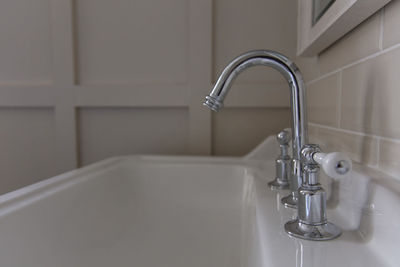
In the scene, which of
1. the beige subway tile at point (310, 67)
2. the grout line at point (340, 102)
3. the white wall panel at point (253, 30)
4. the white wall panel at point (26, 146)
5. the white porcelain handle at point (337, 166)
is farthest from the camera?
the white wall panel at point (26, 146)

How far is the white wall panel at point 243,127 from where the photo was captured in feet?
3.50

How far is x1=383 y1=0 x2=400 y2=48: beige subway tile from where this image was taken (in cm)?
35

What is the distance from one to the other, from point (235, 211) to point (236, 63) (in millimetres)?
427

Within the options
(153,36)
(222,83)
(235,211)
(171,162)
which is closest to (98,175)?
(171,162)

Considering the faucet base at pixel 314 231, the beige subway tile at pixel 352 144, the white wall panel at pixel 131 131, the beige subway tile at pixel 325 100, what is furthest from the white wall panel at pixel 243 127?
the faucet base at pixel 314 231

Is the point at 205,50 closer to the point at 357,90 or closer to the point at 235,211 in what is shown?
the point at 235,211

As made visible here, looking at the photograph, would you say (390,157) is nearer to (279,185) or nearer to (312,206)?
(312,206)

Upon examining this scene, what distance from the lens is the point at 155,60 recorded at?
3.59ft

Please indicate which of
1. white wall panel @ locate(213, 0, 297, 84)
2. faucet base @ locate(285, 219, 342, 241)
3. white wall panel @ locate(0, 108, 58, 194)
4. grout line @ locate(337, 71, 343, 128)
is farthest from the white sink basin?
white wall panel @ locate(0, 108, 58, 194)

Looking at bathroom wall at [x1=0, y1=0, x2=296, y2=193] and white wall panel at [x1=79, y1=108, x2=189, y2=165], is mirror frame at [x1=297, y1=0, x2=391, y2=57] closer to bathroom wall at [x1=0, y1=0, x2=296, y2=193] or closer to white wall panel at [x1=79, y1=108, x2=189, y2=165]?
bathroom wall at [x1=0, y1=0, x2=296, y2=193]

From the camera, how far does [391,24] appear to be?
1.19ft

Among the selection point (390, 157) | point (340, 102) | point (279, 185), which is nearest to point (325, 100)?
point (340, 102)

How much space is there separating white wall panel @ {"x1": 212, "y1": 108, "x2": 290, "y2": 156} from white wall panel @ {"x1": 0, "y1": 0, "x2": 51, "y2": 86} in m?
0.59

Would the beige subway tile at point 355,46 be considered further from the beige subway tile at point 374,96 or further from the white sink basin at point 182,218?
the white sink basin at point 182,218
